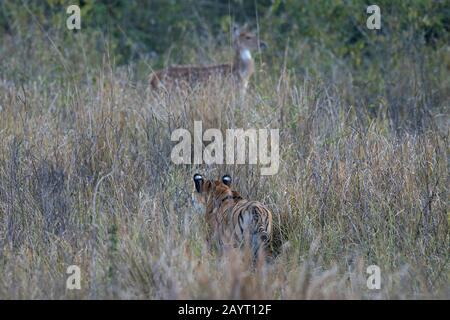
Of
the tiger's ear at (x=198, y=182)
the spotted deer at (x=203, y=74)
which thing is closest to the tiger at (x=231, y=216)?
the tiger's ear at (x=198, y=182)

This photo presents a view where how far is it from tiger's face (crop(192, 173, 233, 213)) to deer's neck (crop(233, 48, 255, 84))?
4.29 metres

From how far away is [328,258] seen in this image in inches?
251

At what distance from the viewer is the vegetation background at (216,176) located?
18.0ft

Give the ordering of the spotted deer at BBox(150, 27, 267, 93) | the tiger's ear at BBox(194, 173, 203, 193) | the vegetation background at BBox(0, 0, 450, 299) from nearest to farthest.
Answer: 1. the vegetation background at BBox(0, 0, 450, 299)
2. the tiger's ear at BBox(194, 173, 203, 193)
3. the spotted deer at BBox(150, 27, 267, 93)

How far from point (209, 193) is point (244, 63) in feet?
18.5

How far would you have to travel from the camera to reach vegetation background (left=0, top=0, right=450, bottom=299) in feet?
18.0

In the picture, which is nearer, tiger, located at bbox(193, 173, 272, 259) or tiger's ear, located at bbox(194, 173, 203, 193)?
tiger, located at bbox(193, 173, 272, 259)

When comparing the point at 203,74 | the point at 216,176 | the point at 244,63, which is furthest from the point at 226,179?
the point at 244,63

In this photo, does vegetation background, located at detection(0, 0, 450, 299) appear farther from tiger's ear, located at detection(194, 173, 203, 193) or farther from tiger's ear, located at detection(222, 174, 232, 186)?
tiger's ear, located at detection(222, 174, 232, 186)

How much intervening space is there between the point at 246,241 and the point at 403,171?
1568 mm

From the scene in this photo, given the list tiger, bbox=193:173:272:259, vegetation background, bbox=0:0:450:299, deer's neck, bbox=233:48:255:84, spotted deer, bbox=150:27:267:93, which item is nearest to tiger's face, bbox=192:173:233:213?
tiger, bbox=193:173:272:259

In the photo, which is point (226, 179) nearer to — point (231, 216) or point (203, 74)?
point (231, 216)
